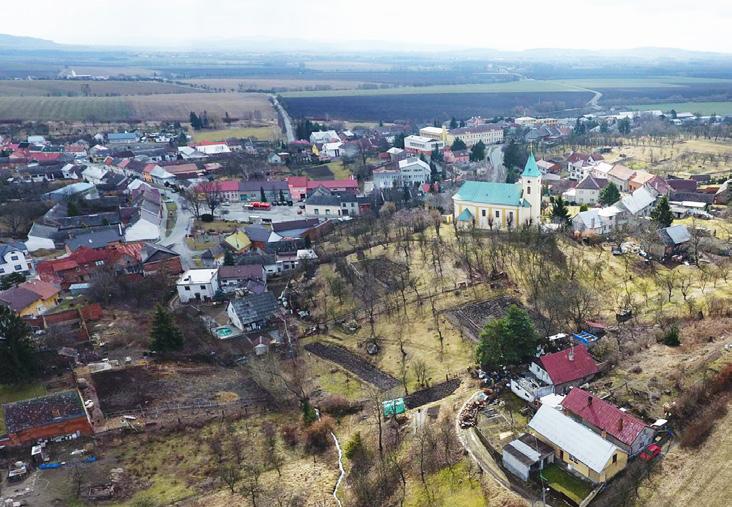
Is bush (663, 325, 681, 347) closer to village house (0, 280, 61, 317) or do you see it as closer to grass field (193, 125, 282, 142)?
village house (0, 280, 61, 317)

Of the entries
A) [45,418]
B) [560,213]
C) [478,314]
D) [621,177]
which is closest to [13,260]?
[45,418]

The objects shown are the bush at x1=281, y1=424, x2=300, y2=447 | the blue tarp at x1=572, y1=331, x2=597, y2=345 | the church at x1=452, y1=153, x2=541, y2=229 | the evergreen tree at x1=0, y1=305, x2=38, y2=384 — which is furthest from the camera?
the church at x1=452, y1=153, x2=541, y2=229

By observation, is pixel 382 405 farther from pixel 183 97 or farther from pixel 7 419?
pixel 183 97

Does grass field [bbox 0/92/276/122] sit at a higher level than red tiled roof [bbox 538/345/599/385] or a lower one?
higher

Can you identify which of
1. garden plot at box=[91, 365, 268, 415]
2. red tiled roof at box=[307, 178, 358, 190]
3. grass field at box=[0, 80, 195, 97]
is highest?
grass field at box=[0, 80, 195, 97]

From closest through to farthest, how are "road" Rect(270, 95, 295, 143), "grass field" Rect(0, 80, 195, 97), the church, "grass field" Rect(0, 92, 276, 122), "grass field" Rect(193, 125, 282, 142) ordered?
the church
"grass field" Rect(193, 125, 282, 142)
"road" Rect(270, 95, 295, 143)
"grass field" Rect(0, 92, 276, 122)
"grass field" Rect(0, 80, 195, 97)

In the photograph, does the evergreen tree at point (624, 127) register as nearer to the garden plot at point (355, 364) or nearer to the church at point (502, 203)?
the church at point (502, 203)

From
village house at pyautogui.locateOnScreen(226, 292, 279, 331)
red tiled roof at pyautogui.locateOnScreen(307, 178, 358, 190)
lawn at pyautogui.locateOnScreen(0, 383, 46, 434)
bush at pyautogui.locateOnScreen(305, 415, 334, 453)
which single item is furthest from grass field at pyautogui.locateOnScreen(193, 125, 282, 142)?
bush at pyautogui.locateOnScreen(305, 415, 334, 453)

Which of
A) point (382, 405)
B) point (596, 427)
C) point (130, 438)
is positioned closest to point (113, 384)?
point (130, 438)
